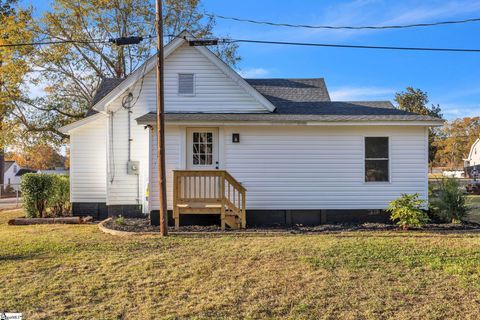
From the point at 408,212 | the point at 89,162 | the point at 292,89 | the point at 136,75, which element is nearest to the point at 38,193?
the point at 89,162

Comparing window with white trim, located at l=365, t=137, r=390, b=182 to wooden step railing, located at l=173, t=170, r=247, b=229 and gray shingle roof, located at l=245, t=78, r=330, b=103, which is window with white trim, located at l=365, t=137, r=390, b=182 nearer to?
gray shingle roof, located at l=245, t=78, r=330, b=103

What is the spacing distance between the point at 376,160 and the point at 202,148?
499 cm

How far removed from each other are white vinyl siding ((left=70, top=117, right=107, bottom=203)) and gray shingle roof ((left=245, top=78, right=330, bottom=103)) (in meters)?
5.87

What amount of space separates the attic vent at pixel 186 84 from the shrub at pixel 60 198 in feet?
17.6

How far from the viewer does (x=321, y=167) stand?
35.2 feet

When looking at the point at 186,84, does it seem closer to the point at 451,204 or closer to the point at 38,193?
the point at 38,193

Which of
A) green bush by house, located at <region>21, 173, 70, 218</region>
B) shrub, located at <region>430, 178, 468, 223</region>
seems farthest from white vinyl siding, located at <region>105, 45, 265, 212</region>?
shrub, located at <region>430, 178, 468, 223</region>

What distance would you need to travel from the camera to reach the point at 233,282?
17.6 feet

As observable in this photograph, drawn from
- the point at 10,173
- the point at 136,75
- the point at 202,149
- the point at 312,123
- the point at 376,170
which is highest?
the point at 136,75

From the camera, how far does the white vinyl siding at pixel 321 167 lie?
34.9ft

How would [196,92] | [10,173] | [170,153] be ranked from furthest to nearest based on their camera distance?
[10,173] < [196,92] < [170,153]

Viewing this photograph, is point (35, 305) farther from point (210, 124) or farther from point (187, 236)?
point (210, 124)

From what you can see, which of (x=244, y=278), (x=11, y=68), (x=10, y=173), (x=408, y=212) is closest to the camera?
(x=244, y=278)

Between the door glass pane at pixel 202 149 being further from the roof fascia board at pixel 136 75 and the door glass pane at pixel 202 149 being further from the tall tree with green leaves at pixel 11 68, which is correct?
the tall tree with green leaves at pixel 11 68
